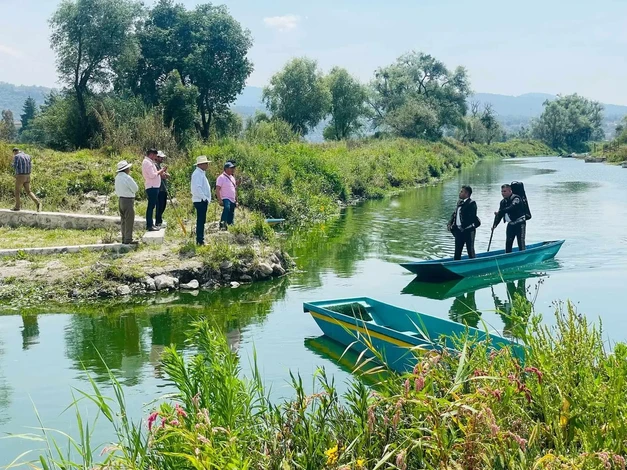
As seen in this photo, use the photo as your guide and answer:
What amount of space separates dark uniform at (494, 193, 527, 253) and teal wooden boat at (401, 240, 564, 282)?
30 centimetres

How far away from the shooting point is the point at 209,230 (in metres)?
15.1

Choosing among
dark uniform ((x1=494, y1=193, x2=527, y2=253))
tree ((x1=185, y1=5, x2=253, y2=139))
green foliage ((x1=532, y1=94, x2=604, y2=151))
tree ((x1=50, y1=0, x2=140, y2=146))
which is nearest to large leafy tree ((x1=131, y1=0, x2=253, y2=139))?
tree ((x1=185, y1=5, x2=253, y2=139))

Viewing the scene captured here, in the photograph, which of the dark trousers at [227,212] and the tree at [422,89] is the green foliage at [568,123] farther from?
the dark trousers at [227,212]

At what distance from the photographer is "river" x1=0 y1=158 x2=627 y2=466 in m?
8.20

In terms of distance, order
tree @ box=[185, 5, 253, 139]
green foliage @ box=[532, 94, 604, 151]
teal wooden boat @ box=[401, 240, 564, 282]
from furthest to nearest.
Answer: green foliage @ box=[532, 94, 604, 151]
tree @ box=[185, 5, 253, 139]
teal wooden boat @ box=[401, 240, 564, 282]

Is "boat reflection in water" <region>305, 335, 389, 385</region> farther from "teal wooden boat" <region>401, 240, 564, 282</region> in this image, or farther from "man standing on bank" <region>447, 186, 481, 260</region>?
"man standing on bank" <region>447, 186, 481, 260</region>

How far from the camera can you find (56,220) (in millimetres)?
16688

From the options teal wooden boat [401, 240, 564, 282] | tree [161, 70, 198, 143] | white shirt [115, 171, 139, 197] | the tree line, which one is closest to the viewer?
white shirt [115, 171, 139, 197]

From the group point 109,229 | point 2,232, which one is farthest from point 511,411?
point 2,232

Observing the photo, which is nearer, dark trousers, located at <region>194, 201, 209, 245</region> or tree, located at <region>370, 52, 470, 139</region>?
dark trousers, located at <region>194, 201, 209, 245</region>

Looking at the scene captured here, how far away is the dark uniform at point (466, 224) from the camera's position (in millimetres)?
13133

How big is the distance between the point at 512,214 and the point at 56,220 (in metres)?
11.2

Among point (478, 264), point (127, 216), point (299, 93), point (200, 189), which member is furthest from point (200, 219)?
point (299, 93)

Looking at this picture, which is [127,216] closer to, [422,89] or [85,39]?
[85,39]
